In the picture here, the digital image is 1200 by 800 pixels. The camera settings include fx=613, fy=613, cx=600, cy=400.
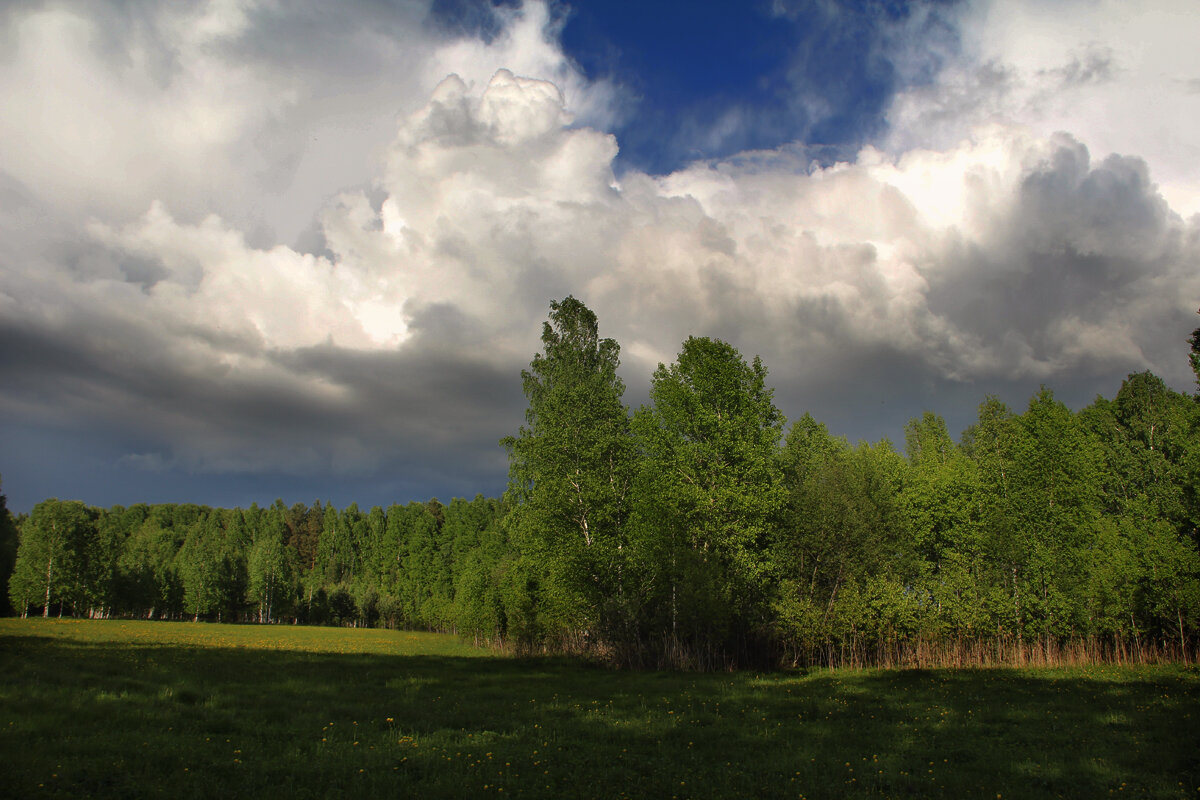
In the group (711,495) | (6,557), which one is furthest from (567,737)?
(6,557)

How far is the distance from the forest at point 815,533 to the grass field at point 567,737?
10.4 metres

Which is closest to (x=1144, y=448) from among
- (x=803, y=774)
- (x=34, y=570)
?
(x=803, y=774)

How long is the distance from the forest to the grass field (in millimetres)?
10376

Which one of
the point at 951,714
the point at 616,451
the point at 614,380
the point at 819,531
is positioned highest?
the point at 614,380

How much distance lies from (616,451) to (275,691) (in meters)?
24.4

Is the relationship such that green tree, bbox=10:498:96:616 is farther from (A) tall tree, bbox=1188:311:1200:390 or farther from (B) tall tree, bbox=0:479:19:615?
(A) tall tree, bbox=1188:311:1200:390

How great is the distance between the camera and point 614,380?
1742 inches

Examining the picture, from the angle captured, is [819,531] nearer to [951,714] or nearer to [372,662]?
[951,714]

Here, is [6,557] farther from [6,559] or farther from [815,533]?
[815,533]

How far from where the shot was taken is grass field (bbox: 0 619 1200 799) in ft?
41.0

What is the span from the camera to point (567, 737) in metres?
17.1

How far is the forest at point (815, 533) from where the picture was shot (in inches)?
1491

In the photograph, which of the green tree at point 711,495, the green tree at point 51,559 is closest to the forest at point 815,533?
the green tree at point 711,495

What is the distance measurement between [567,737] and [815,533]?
28741 mm
